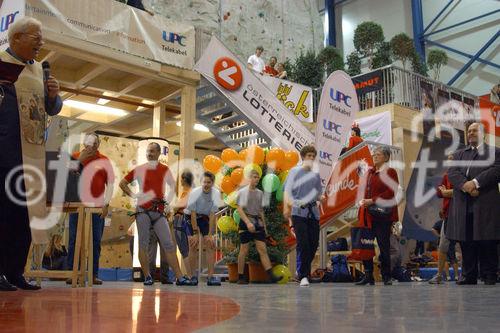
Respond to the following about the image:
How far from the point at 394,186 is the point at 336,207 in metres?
1.93

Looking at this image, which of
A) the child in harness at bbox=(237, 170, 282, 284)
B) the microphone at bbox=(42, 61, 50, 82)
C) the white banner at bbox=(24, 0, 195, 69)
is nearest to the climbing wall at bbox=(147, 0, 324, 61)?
Answer: the white banner at bbox=(24, 0, 195, 69)

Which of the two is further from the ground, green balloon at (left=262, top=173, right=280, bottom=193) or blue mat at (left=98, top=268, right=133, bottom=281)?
green balloon at (left=262, top=173, right=280, bottom=193)

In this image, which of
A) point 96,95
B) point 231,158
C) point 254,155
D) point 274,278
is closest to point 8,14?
point 96,95

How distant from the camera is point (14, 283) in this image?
11.9 ft

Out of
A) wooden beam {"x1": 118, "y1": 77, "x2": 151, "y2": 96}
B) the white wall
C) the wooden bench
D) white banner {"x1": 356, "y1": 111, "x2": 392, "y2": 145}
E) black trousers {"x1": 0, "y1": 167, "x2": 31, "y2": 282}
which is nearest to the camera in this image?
black trousers {"x1": 0, "y1": 167, "x2": 31, "y2": 282}

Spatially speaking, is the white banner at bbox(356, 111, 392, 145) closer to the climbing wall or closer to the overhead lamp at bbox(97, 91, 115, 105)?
the overhead lamp at bbox(97, 91, 115, 105)

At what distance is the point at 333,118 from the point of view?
295 inches

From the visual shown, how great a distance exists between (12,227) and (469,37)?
20653 millimetres

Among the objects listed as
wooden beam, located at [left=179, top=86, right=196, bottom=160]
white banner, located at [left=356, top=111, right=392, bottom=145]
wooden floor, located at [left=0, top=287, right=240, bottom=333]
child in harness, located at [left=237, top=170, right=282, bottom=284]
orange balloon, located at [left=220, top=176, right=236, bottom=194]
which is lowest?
wooden floor, located at [left=0, top=287, right=240, bottom=333]

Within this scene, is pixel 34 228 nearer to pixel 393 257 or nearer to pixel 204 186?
pixel 204 186

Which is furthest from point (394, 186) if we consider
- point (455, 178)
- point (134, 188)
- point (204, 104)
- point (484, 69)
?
point (484, 69)

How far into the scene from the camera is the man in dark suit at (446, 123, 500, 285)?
17.4 feet

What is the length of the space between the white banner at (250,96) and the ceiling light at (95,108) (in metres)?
3.09

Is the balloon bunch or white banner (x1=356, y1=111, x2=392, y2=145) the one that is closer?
the balloon bunch
